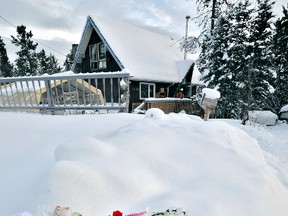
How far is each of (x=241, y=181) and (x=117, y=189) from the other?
900 millimetres

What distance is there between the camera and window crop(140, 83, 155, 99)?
13.3 m

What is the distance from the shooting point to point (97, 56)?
1420cm

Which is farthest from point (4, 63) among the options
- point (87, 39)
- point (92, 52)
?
point (92, 52)

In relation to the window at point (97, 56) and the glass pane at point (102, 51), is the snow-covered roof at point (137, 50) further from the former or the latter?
the glass pane at point (102, 51)

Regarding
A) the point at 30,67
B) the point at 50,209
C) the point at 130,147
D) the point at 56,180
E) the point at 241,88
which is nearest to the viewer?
the point at 50,209

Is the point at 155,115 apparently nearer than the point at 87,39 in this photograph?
Yes

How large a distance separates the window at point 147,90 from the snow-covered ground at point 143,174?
11.2m

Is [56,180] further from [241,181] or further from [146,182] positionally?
[241,181]

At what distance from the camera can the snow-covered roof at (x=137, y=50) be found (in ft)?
39.1

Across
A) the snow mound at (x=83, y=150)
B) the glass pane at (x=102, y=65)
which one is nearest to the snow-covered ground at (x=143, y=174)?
the snow mound at (x=83, y=150)

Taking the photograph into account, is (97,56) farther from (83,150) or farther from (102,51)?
(83,150)

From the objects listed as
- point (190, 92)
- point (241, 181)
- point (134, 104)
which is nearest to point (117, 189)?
point (241, 181)

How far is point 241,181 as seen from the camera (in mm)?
1327

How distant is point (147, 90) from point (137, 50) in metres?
3.02
